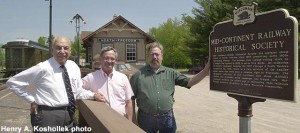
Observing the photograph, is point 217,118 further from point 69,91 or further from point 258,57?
point 69,91

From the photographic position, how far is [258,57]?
3.44m

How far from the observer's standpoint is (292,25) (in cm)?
309

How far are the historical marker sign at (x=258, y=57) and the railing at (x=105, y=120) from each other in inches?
50.7

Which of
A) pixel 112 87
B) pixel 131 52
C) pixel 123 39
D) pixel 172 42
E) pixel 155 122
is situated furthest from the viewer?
pixel 172 42

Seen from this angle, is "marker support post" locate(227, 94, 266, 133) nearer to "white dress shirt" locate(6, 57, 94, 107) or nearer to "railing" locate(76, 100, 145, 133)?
"railing" locate(76, 100, 145, 133)

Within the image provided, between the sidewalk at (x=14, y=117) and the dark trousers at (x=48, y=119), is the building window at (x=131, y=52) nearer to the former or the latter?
the sidewalk at (x=14, y=117)

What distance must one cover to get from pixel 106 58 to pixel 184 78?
1081 millimetres

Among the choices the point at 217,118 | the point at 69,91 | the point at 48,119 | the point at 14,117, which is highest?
the point at 69,91

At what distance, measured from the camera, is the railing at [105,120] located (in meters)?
2.58

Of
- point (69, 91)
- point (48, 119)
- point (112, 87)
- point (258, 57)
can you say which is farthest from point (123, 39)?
point (258, 57)

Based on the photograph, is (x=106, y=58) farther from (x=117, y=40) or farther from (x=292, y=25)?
(x=117, y=40)

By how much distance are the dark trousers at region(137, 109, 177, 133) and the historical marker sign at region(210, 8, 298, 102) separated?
28.7 inches

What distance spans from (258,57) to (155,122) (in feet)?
5.18

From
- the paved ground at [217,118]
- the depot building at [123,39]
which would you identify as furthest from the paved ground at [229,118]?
the depot building at [123,39]
